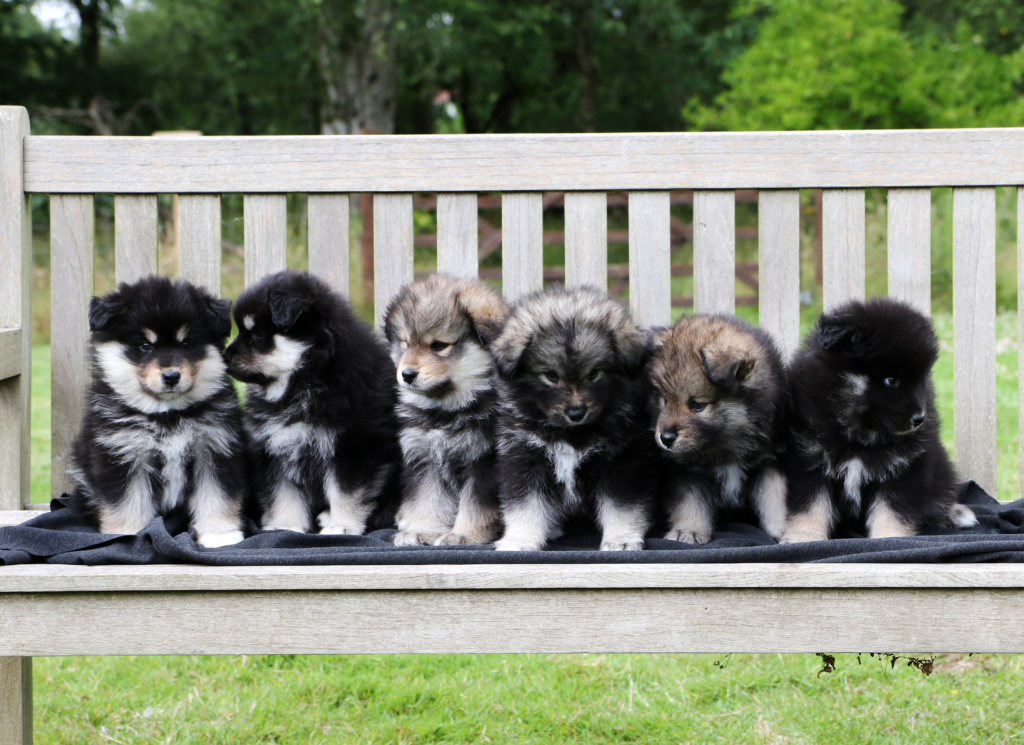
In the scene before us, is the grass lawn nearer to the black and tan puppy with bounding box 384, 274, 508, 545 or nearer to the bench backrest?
the bench backrest

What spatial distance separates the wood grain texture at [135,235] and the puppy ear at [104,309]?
0.53 m

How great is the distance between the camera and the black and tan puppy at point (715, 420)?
10.3 ft

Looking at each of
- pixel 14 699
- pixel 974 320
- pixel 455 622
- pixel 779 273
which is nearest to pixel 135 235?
pixel 14 699

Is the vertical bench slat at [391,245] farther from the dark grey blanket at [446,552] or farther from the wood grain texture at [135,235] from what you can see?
the dark grey blanket at [446,552]

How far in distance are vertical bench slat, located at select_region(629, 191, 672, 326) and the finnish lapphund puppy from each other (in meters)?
1.57

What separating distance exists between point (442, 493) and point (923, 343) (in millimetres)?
1618

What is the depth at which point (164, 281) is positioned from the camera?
3500 millimetres

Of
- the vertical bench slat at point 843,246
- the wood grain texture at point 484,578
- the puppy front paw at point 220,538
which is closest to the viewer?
the wood grain texture at point 484,578

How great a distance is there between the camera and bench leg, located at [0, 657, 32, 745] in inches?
133

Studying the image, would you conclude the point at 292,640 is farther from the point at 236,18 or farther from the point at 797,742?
the point at 236,18

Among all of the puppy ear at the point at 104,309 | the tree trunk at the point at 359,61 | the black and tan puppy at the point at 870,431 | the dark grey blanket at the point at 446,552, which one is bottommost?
the dark grey blanket at the point at 446,552

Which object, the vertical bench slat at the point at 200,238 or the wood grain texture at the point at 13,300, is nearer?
the wood grain texture at the point at 13,300

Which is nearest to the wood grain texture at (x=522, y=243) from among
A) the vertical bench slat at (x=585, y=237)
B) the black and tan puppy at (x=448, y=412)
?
the vertical bench slat at (x=585, y=237)

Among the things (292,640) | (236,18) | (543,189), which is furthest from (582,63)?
(292,640)
